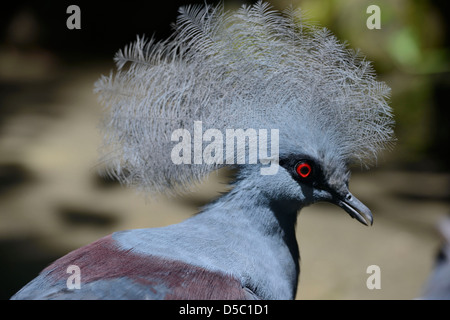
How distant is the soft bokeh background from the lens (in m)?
3.46

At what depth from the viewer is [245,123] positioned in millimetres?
1524

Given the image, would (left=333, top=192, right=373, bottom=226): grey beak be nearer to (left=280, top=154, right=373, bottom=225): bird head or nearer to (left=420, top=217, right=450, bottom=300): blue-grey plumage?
(left=280, top=154, right=373, bottom=225): bird head

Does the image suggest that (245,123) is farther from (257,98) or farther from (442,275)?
(442,275)

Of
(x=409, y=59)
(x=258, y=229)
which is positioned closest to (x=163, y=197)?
(x=258, y=229)

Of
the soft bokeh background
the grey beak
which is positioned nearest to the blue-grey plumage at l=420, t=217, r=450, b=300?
the grey beak

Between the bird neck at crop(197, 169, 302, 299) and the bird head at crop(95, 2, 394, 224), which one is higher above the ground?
the bird head at crop(95, 2, 394, 224)

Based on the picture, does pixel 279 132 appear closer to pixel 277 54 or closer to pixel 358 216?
pixel 277 54

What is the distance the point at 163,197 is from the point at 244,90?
8.02 feet

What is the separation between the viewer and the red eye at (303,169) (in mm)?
1542

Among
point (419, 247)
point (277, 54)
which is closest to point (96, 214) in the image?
point (419, 247)

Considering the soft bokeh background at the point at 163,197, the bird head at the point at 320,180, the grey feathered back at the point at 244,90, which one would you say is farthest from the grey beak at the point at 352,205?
the soft bokeh background at the point at 163,197

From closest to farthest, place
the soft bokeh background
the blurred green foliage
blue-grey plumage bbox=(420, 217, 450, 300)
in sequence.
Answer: blue-grey plumage bbox=(420, 217, 450, 300) < the soft bokeh background < the blurred green foliage

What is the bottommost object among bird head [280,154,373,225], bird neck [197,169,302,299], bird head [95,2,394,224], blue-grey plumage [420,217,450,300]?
blue-grey plumage [420,217,450,300]

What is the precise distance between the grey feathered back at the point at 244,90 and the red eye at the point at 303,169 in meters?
0.06
